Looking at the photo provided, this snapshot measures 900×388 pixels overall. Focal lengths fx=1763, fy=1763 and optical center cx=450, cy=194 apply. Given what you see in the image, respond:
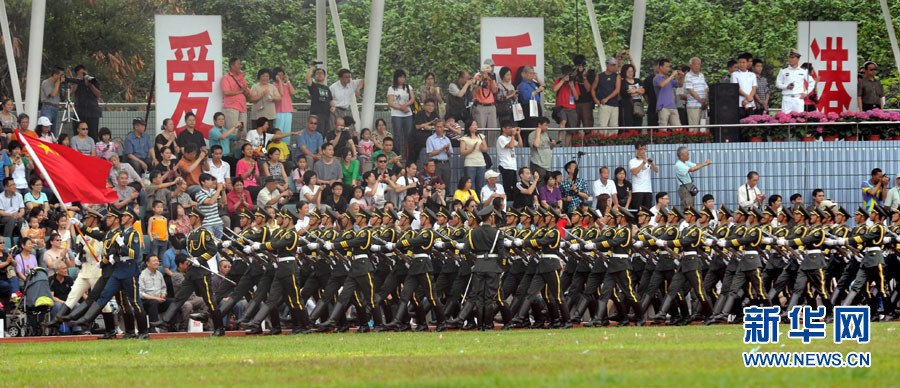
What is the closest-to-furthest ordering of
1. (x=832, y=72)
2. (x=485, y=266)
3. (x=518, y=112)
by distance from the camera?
(x=485, y=266) < (x=518, y=112) < (x=832, y=72)

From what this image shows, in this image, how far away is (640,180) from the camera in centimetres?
2714

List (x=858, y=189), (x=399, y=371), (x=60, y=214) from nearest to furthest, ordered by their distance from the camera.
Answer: (x=399, y=371)
(x=60, y=214)
(x=858, y=189)

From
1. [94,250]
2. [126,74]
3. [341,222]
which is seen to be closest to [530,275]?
[341,222]

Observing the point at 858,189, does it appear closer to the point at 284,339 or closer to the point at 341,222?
the point at 341,222

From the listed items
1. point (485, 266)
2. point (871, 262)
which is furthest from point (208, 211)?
point (871, 262)

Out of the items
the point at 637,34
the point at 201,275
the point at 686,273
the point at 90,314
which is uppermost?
the point at 637,34

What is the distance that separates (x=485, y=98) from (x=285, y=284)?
277 inches

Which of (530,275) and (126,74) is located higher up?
(126,74)

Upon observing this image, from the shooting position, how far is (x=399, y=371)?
1426 cm

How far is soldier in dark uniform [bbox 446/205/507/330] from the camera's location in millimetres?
22016

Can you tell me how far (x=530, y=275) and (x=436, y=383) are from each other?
967 centimetres

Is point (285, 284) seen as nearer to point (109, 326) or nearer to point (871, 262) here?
point (109, 326)

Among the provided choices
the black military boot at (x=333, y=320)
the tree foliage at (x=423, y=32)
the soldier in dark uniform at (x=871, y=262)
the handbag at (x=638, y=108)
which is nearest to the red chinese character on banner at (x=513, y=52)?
the handbag at (x=638, y=108)

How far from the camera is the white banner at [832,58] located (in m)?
29.3
